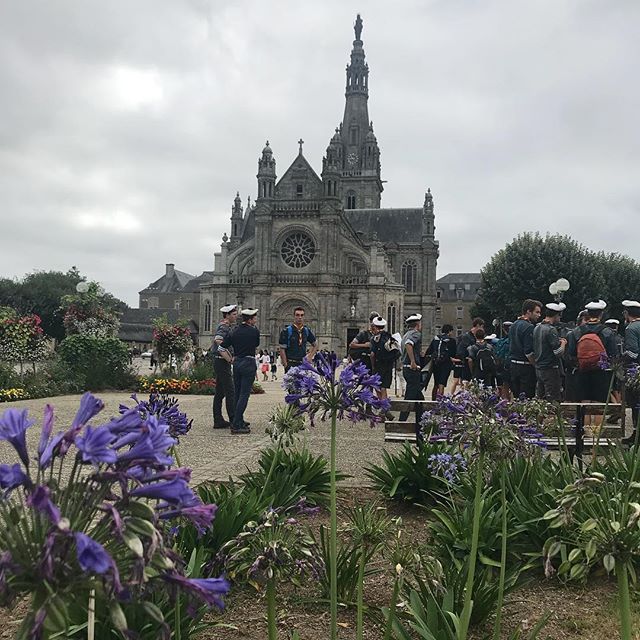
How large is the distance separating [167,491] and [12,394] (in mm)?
16246

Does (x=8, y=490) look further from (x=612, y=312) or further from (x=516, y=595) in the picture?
(x=612, y=312)

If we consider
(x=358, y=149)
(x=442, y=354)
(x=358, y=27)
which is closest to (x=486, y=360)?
(x=442, y=354)

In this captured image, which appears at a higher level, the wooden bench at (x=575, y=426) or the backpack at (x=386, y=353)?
the backpack at (x=386, y=353)

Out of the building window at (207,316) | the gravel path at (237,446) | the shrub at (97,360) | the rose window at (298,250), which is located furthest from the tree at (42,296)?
the gravel path at (237,446)

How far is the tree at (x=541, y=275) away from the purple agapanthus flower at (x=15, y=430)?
142 ft

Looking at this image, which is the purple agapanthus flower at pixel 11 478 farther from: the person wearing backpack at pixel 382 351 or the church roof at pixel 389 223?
the church roof at pixel 389 223

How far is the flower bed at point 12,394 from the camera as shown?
50.3 feet

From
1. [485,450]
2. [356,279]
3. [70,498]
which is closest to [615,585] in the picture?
[485,450]

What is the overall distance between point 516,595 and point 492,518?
53cm

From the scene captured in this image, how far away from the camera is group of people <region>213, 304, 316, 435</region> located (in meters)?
10.1

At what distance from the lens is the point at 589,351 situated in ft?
30.2

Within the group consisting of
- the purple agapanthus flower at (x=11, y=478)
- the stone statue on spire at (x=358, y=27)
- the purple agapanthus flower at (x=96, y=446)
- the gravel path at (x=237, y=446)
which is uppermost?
the stone statue on spire at (x=358, y=27)

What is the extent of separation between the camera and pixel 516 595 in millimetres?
3848

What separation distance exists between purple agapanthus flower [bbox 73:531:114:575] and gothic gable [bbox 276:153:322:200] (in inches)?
2521
